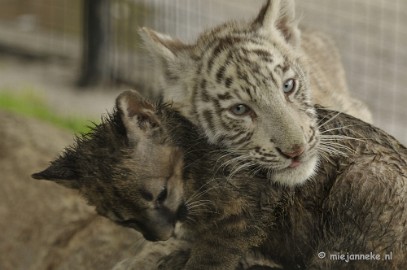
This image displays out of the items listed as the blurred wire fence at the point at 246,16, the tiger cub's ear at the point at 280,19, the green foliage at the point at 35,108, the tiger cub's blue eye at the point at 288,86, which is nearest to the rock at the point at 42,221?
the tiger cub's blue eye at the point at 288,86

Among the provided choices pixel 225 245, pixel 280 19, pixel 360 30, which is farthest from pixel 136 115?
pixel 360 30

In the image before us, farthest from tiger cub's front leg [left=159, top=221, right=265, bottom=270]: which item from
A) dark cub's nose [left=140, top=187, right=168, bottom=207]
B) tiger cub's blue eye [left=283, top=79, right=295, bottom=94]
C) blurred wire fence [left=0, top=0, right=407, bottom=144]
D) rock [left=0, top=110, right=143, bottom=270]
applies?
blurred wire fence [left=0, top=0, right=407, bottom=144]

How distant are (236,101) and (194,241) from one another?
102 cm

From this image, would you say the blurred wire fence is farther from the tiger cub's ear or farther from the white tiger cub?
the white tiger cub

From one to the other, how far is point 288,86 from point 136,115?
1077 mm

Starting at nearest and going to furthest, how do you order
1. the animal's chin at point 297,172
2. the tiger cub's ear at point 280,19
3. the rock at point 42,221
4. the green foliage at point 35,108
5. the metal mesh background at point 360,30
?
the animal's chin at point 297,172 → the tiger cub's ear at point 280,19 → the rock at point 42,221 → the green foliage at point 35,108 → the metal mesh background at point 360,30

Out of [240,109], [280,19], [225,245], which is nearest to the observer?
[225,245]

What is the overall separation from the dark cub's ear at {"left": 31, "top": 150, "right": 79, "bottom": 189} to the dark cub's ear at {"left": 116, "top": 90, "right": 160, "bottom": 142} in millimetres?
480

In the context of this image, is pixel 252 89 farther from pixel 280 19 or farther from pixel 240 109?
pixel 280 19

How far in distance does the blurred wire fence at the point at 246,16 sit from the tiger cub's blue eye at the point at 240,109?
21.8 ft

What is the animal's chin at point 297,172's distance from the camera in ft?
19.9

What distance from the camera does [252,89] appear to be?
20.5 ft

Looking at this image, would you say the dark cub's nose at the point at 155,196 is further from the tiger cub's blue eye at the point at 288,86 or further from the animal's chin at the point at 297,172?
the tiger cub's blue eye at the point at 288,86

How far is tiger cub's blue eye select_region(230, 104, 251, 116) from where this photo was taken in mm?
6297
